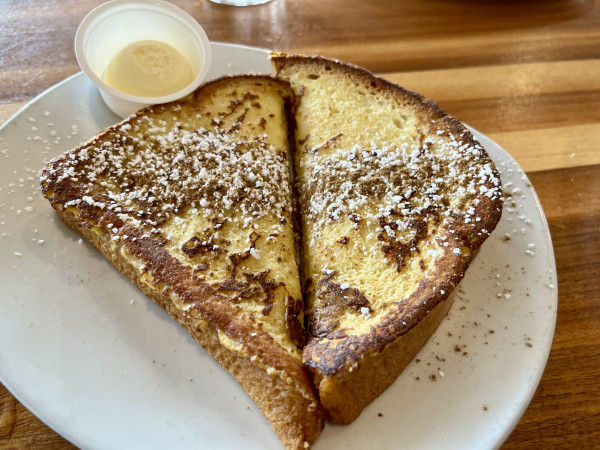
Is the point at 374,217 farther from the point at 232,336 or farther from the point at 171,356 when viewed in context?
the point at 171,356

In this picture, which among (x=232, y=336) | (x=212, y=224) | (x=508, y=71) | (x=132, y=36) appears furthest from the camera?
(x=508, y=71)

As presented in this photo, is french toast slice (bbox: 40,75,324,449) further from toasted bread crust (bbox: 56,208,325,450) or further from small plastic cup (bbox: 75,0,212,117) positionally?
small plastic cup (bbox: 75,0,212,117)

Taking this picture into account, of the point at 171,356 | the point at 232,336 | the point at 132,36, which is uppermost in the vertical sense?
the point at 132,36

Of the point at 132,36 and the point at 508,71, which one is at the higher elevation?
the point at 132,36

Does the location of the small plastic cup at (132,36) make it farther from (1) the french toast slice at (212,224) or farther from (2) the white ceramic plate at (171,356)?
(2) the white ceramic plate at (171,356)

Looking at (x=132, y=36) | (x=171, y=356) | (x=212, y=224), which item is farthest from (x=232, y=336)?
(x=132, y=36)

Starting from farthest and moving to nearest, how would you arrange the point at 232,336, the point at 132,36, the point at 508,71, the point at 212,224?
1. the point at 508,71
2. the point at 132,36
3. the point at 212,224
4. the point at 232,336
